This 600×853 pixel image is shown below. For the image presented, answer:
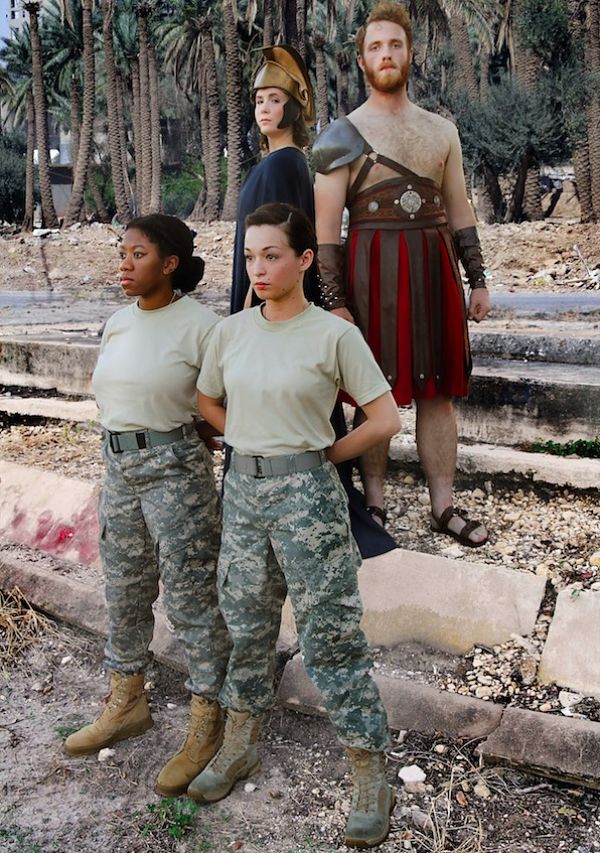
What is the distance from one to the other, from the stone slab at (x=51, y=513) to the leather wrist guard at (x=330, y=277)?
1.78 m

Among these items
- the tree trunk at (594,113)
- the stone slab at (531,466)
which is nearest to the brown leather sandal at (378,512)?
the stone slab at (531,466)

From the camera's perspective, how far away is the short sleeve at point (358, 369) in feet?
8.26

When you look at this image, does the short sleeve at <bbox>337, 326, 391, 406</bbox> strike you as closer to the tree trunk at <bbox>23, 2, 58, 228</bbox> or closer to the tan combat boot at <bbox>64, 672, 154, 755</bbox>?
the tan combat boot at <bbox>64, 672, 154, 755</bbox>

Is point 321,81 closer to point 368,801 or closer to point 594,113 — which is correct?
point 594,113

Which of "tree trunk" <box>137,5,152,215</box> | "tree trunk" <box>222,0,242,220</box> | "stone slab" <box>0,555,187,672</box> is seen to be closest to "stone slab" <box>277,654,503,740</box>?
"stone slab" <box>0,555,187,672</box>

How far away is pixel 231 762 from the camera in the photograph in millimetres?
2795

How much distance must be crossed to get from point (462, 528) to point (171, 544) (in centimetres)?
144

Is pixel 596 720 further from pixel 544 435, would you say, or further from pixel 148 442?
pixel 544 435

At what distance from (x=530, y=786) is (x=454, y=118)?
26.5 meters

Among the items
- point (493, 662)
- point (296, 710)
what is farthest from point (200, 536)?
point (493, 662)

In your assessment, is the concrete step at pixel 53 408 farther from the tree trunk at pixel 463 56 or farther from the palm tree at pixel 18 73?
the palm tree at pixel 18 73

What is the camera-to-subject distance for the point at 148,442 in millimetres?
2850

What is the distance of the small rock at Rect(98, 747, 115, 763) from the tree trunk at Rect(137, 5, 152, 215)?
2998 centimetres

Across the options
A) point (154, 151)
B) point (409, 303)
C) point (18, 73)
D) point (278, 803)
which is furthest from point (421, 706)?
point (18, 73)
